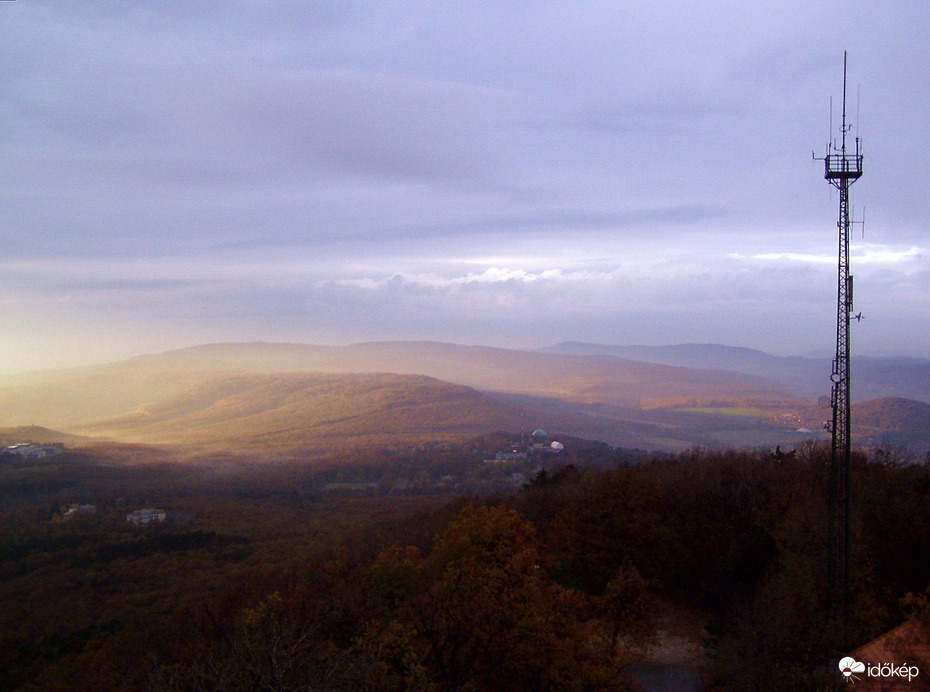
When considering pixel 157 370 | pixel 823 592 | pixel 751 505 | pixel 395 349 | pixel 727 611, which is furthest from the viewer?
pixel 395 349

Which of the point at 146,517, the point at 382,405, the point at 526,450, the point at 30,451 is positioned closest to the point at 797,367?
the point at 526,450

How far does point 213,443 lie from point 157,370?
141 feet

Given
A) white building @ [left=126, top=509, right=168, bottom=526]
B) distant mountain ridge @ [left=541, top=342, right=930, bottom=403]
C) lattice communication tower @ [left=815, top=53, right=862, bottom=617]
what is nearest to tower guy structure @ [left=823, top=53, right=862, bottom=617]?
lattice communication tower @ [left=815, top=53, right=862, bottom=617]

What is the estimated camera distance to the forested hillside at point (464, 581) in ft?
30.5

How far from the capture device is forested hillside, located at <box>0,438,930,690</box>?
9.28 meters

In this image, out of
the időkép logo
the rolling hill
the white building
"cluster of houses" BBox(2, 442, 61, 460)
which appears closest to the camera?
the időkép logo

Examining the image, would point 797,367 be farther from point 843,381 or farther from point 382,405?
point 843,381

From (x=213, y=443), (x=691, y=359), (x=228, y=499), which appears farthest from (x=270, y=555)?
(x=691, y=359)

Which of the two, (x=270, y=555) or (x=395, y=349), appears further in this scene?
(x=395, y=349)

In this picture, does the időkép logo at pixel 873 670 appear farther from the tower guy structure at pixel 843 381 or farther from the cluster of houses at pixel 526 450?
the cluster of houses at pixel 526 450

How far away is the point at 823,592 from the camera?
13594 millimetres

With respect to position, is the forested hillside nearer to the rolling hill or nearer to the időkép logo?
Result: the időkép logo

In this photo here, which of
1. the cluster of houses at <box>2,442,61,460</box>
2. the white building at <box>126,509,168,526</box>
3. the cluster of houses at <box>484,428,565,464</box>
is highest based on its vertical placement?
the cluster of houses at <box>2,442,61,460</box>

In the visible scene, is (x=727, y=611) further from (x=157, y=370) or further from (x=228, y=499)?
(x=157, y=370)
